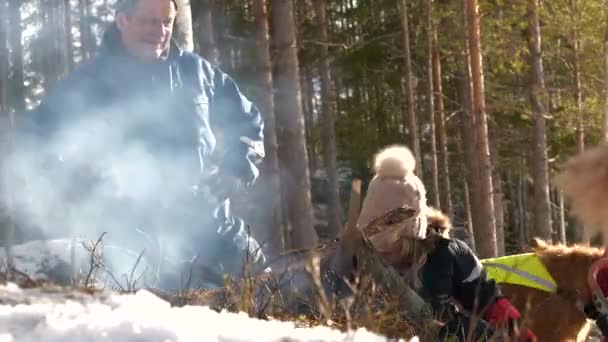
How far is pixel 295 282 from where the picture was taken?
3.92 metres

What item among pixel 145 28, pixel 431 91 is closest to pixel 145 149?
pixel 145 28

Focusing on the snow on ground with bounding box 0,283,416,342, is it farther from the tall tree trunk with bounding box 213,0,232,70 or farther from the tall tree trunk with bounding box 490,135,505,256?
the tall tree trunk with bounding box 213,0,232,70

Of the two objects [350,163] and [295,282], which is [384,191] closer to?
[295,282]

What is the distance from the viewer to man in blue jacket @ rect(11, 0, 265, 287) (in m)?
4.42

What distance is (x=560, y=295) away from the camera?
5.74 meters

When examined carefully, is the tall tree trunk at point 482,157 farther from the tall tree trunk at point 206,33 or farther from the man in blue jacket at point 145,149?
the man in blue jacket at point 145,149

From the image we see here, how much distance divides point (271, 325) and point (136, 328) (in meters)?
0.46

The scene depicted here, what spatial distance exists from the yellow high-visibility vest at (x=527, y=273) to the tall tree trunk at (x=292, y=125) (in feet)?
25.7

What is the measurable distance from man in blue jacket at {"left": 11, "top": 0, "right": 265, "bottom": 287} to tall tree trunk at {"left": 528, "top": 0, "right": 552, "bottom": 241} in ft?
38.3

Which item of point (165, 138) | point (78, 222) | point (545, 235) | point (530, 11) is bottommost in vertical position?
point (545, 235)

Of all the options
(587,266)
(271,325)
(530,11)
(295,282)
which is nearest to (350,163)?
(530,11)

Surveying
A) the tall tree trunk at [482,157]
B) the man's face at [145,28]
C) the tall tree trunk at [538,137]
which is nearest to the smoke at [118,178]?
the man's face at [145,28]

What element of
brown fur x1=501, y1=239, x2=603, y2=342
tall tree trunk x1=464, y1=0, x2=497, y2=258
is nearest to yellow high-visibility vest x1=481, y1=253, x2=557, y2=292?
brown fur x1=501, y1=239, x2=603, y2=342

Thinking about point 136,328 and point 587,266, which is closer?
point 136,328
